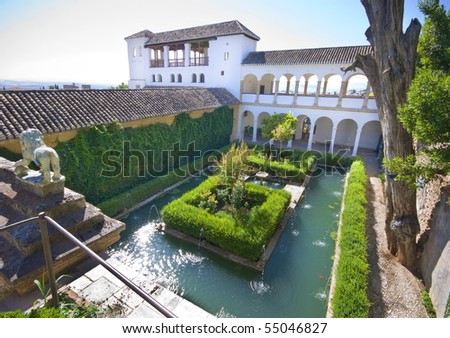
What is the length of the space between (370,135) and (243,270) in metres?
19.2

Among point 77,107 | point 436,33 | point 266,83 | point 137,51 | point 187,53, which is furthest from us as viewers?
point 137,51

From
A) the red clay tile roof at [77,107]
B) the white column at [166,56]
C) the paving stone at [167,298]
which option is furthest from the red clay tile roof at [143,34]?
the paving stone at [167,298]

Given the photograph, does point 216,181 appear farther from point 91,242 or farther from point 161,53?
point 161,53

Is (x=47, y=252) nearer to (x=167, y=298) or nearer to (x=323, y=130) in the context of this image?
(x=167, y=298)

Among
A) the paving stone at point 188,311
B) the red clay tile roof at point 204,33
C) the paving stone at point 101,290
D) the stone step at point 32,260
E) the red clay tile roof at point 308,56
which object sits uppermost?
the red clay tile roof at point 204,33

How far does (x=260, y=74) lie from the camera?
20.1 m

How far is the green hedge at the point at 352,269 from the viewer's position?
536 cm

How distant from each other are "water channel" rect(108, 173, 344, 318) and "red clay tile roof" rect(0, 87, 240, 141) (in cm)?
447

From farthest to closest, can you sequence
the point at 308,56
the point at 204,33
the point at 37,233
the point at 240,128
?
the point at 240,128
the point at 204,33
the point at 308,56
the point at 37,233

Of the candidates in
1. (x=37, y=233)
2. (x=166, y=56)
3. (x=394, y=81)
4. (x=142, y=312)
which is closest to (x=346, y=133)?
(x=394, y=81)

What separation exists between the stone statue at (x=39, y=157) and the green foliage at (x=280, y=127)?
529 inches

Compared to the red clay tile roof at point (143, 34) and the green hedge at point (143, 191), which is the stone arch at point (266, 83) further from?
the green hedge at point (143, 191)

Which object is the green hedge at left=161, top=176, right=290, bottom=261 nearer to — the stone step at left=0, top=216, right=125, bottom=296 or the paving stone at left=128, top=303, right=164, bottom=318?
the paving stone at left=128, top=303, right=164, bottom=318
